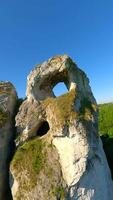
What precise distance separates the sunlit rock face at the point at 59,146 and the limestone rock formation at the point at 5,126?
2.43ft

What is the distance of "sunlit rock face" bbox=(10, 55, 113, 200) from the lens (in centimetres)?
1483

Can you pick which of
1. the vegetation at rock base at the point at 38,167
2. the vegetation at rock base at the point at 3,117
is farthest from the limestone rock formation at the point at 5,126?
the vegetation at rock base at the point at 38,167

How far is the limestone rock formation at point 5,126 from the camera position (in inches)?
649

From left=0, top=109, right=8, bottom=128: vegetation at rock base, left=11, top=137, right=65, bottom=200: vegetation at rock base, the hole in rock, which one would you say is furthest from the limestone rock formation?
the hole in rock

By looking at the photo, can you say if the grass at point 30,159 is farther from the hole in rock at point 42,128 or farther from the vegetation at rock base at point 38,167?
the hole in rock at point 42,128

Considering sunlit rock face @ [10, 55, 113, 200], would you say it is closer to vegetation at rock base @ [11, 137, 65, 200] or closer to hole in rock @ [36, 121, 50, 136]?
vegetation at rock base @ [11, 137, 65, 200]

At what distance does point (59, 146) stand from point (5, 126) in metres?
3.49

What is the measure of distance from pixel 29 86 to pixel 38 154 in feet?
14.1

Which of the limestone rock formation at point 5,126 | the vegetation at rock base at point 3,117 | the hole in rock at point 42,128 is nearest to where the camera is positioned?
the limestone rock formation at point 5,126

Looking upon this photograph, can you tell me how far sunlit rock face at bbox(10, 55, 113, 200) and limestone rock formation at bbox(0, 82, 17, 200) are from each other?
74 cm

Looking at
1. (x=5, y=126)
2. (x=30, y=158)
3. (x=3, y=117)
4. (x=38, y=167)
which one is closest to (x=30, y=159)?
(x=30, y=158)

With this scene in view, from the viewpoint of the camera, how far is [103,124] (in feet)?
165

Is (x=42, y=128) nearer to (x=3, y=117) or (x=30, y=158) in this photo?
(x=3, y=117)

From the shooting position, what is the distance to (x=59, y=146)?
15.9 meters
